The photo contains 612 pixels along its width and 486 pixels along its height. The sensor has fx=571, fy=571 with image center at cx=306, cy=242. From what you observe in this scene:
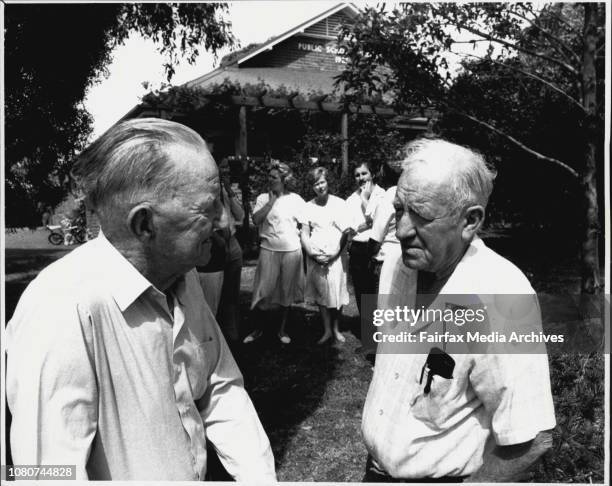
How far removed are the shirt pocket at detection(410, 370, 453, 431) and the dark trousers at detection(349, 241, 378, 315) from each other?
3841 mm

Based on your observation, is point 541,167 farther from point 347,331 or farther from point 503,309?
point 503,309

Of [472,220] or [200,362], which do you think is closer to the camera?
[200,362]

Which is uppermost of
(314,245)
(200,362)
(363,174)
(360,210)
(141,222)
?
(141,222)

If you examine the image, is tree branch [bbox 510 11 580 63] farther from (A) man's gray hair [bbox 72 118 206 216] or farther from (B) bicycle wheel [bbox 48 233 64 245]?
(B) bicycle wheel [bbox 48 233 64 245]

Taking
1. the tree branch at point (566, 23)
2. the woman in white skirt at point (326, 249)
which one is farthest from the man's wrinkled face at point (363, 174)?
the tree branch at point (566, 23)

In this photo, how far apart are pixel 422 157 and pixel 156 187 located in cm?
73

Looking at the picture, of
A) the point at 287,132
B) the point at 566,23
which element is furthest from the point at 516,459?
the point at 287,132

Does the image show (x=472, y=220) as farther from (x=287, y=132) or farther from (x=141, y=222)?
(x=287, y=132)

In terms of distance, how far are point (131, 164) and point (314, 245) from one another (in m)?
4.68

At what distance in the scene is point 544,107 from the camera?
4.79m

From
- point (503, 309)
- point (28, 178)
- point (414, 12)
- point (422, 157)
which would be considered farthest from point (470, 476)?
point (28, 178)

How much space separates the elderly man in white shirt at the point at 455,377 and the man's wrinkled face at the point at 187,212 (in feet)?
1.90

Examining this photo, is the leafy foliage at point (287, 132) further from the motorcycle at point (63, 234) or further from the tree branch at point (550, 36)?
the tree branch at point (550, 36)

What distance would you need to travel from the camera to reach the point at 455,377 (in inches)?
56.5
